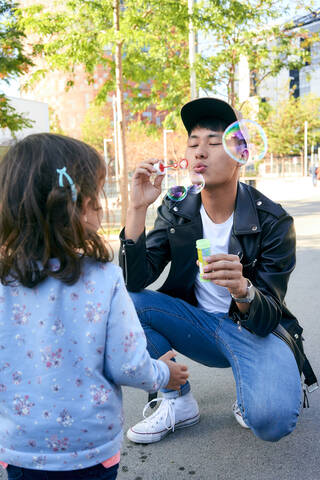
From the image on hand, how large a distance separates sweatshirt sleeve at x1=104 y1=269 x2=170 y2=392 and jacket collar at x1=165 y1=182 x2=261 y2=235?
47.5 inches

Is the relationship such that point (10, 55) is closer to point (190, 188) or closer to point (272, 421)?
point (190, 188)

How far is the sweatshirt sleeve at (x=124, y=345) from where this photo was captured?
147cm

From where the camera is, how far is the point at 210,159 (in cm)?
273

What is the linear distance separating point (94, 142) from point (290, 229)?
50.5 metres

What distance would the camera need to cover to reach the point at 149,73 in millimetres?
11219

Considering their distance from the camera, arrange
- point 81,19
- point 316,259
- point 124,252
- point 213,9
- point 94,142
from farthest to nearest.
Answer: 1. point 94,142
2. point 213,9
3. point 81,19
4. point 316,259
5. point 124,252

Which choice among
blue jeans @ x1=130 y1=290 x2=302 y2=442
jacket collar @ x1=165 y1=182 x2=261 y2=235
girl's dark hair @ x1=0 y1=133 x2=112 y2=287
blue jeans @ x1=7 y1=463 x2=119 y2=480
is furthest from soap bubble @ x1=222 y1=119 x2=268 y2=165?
blue jeans @ x1=7 y1=463 x2=119 y2=480

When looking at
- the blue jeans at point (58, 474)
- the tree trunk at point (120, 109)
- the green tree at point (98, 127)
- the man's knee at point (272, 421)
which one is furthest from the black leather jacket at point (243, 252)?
the green tree at point (98, 127)

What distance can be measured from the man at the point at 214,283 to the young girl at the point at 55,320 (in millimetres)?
870

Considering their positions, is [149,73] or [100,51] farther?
[149,73]

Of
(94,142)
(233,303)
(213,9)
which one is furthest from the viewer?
(94,142)

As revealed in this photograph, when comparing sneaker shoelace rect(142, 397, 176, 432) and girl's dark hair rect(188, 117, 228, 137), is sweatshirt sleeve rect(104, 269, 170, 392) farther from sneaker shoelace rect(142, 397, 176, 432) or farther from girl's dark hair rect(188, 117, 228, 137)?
girl's dark hair rect(188, 117, 228, 137)

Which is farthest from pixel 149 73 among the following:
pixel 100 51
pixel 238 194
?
pixel 238 194

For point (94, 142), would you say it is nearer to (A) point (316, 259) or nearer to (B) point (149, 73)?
(B) point (149, 73)
